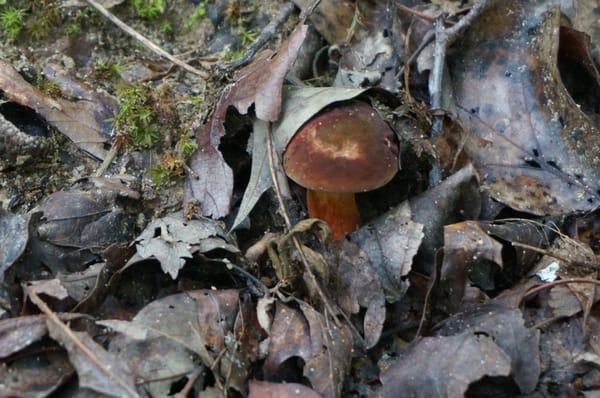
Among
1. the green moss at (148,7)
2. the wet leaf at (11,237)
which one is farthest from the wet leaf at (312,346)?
the green moss at (148,7)

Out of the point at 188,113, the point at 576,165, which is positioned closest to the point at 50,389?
the point at 188,113

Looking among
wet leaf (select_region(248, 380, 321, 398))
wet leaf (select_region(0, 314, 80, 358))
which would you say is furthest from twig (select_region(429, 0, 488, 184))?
wet leaf (select_region(0, 314, 80, 358))

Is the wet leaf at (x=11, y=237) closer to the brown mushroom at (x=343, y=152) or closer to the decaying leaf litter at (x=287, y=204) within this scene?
the decaying leaf litter at (x=287, y=204)

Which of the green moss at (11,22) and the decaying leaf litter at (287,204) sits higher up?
the green moss at (11,22)

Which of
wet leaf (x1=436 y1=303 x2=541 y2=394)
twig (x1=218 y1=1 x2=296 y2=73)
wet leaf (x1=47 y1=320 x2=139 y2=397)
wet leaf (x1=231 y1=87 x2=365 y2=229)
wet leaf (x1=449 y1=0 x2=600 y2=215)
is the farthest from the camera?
twig (x1=218 y1=1 x2=296 y2=73)

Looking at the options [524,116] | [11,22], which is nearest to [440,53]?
[524,116]

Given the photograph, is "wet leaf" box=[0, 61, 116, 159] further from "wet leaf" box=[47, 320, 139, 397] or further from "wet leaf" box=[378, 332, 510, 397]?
"wet leaf" box=[378, 332, 510, 397]

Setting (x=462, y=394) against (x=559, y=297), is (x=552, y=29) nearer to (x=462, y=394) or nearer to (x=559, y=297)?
(x=559, y=297)
